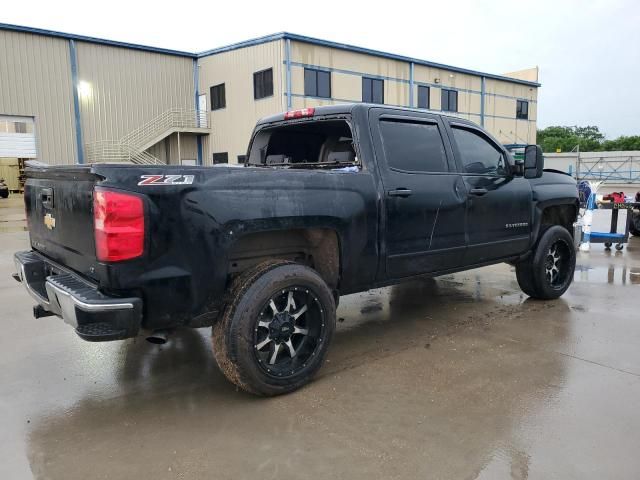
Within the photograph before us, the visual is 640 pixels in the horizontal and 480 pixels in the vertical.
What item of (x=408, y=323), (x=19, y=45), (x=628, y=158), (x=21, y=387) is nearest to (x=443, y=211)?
(x=408, y=323)

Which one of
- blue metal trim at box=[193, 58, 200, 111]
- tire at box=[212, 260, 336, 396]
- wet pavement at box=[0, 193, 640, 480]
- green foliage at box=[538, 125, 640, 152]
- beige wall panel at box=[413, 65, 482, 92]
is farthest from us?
green foliage at box=[538, 125, 640, 152]

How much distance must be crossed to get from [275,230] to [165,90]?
1038 inches

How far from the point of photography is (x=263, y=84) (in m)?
25.5

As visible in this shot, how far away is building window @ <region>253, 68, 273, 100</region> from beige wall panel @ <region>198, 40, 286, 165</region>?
0.66ft

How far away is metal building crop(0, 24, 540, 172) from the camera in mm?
24094

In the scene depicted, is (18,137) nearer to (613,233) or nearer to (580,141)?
(613,233)

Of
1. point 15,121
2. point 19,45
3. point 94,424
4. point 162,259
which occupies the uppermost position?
point 19,45

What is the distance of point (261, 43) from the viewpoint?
25.1 metres

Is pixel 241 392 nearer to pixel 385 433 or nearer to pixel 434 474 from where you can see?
pixel 385 433

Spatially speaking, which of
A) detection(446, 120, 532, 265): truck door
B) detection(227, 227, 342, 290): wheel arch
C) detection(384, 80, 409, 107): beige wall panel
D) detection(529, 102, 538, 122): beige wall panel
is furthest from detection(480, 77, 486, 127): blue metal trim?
detection(227, 227, 342, 290): wheel arch

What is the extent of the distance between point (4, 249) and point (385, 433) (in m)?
10.0

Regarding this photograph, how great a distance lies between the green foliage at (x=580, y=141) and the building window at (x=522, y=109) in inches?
632

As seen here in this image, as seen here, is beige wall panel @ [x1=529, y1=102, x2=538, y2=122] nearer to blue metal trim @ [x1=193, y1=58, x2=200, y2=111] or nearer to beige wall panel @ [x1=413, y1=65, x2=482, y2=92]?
beige wall panel @ [x1=413, y1=65, x2=482, y2=92]

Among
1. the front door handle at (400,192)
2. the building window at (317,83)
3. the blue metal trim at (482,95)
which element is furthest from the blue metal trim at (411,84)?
the front door handle at (400,192)
